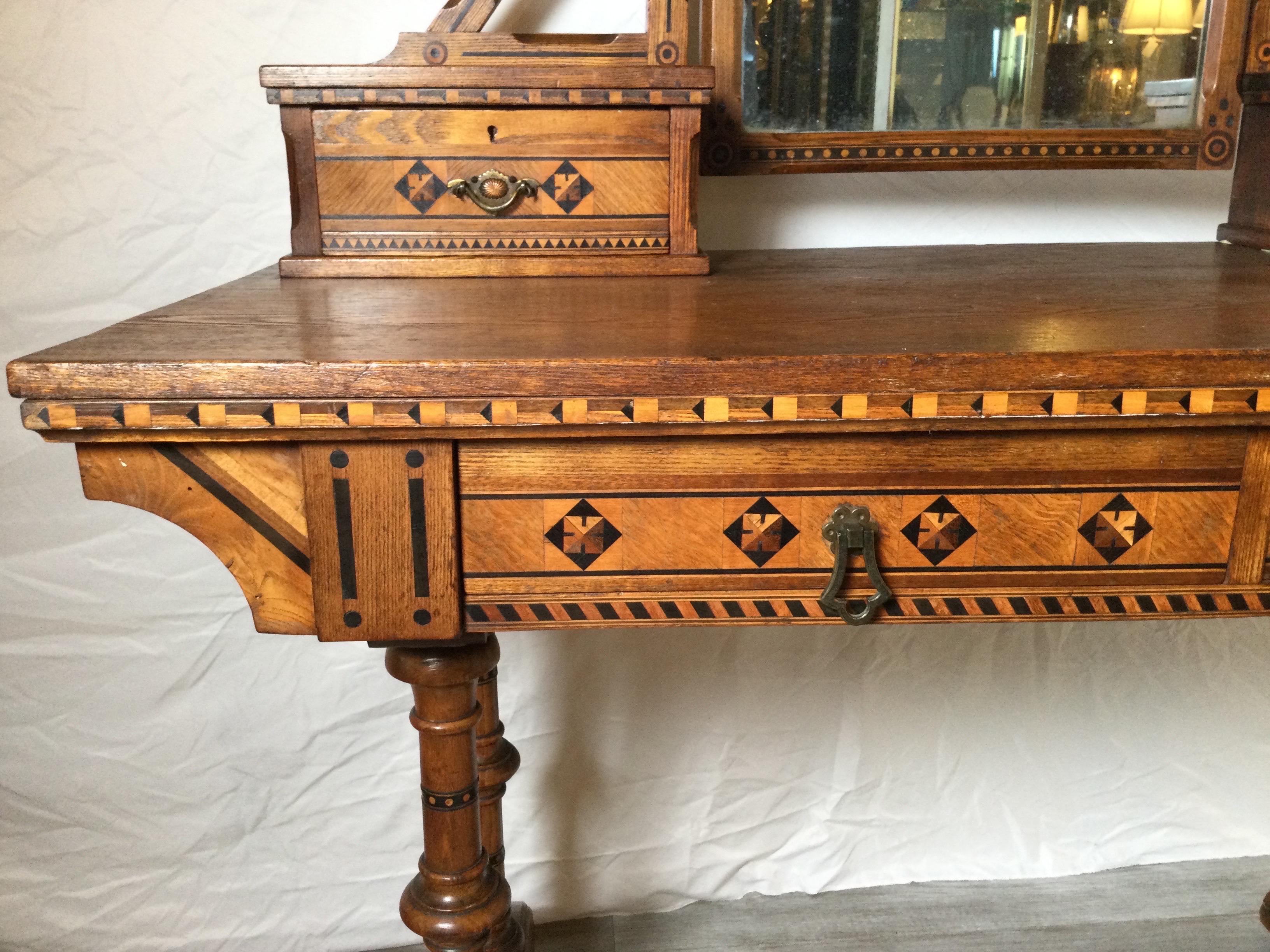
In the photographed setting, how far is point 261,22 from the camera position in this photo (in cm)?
130

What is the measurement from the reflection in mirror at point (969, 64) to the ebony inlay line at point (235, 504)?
727mm

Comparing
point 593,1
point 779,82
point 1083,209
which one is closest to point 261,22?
point 593,1

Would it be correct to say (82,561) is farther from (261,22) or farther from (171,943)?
(261,22)

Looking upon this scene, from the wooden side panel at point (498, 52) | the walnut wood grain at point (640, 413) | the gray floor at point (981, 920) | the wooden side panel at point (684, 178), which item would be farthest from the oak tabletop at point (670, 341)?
the gray floor at point (981, 920)

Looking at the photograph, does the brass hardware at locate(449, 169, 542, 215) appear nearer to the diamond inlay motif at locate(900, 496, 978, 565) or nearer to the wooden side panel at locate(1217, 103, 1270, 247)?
the diamond inlay motif at locate(900, 496, 978, 565)

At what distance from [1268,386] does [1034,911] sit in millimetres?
1132

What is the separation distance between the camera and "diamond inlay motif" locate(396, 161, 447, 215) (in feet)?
3.51

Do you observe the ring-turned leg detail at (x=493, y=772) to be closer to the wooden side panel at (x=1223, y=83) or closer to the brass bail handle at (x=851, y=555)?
the brass bail handle at (x=851, y=555)

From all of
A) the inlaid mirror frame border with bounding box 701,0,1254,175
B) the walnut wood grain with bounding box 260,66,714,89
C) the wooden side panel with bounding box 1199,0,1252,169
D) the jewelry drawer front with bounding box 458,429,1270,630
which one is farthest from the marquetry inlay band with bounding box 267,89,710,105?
the wooden side panel with bounding box 1199,0,1252,169

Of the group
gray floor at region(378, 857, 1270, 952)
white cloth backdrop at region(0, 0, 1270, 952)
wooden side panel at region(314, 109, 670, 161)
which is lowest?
gray floor at region(378, 857, 1270, 952)

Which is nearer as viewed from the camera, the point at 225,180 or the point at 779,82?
the point at 779,82

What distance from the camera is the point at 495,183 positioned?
107 centimetres

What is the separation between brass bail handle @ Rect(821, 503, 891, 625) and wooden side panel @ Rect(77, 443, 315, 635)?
0.34m

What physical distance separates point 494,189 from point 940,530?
1.85 ft
